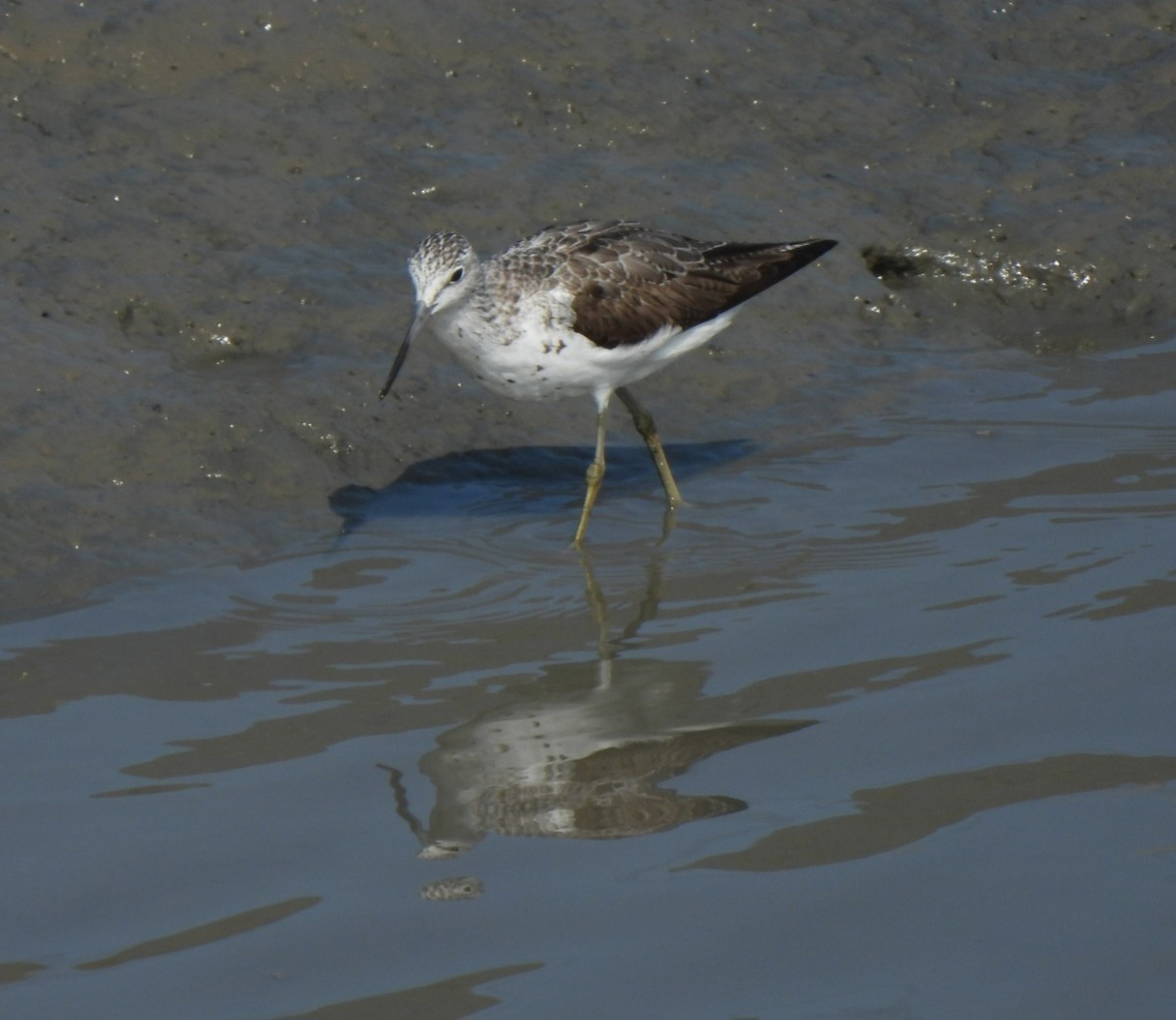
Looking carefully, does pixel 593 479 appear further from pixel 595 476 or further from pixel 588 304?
pixel 588 304

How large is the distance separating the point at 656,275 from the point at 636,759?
3.10 m

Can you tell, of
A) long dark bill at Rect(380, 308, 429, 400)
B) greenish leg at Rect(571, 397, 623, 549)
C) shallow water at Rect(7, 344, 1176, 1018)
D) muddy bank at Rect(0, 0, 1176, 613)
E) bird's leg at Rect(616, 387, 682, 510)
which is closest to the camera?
shallow water at Rect(7, 344, 1176, 1018)

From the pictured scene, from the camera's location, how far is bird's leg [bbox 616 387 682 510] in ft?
26.6

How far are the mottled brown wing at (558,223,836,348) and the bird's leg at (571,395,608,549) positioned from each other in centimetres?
42

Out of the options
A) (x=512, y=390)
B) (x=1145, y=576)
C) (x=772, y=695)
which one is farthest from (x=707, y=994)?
(x=512, y=390)

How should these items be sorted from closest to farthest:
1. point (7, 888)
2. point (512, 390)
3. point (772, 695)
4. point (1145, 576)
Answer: point (7, 888)
point (772, 695)
point (1145, 576)
point (512, 390)

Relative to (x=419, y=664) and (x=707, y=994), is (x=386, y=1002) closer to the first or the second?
(x=707, y=994)

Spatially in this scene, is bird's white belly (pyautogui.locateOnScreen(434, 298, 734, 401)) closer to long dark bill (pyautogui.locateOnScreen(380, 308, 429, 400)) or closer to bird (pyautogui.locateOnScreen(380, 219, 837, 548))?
bird (pyautogui.locateOnScreen(380, 219, 837, 548))

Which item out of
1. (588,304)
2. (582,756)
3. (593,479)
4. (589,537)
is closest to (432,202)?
(588,304)

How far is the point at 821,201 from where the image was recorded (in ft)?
33.6

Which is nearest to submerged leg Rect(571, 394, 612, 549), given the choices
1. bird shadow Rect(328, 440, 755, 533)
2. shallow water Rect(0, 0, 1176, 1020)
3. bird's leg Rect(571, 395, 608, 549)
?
bird's leg Rect(571, 395, 608, 549)

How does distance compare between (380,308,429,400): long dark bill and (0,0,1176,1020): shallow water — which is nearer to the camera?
(0,0,1176,1020): shallow water

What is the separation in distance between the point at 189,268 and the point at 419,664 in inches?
132

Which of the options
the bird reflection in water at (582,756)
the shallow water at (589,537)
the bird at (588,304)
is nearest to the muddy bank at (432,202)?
the shallow water at (589,537)
